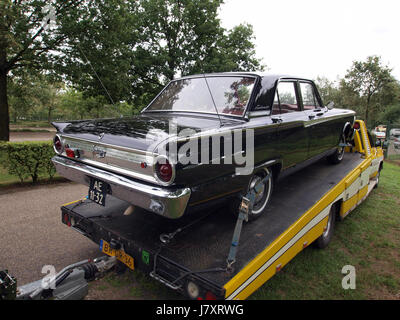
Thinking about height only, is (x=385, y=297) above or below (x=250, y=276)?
below

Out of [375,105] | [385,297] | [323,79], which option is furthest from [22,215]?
[323,79]

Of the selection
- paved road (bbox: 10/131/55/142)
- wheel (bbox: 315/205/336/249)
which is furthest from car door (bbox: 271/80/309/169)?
paved road (bbox: 10/131/55/142)

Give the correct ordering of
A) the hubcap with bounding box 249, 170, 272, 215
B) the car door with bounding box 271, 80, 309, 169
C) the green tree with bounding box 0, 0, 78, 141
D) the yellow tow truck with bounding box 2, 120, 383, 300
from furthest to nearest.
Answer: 1. the green tree with bounding box 0, 0, 78, 141
2. the car door with bounding box 271, 80, 309, 169
3. the hubcap with bounding box 249, 170, 272, 215
4. the yellow tow truck with bounding box 2, 120, 383, 300

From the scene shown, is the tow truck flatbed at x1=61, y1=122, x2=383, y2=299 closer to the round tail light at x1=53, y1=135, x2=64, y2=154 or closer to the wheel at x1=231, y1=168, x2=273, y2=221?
the wheel at x1=231, y1=168, x2=273, y2=221

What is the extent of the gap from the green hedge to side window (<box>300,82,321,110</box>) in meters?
5.72

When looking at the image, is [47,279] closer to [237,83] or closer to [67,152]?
[67,152]

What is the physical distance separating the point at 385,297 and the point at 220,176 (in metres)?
2.24

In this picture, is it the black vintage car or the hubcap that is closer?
the black vintage car

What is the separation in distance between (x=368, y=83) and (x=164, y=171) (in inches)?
949

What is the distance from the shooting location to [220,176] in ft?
7.77

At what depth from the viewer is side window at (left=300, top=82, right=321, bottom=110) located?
3973mm

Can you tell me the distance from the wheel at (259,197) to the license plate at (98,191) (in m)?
1.25

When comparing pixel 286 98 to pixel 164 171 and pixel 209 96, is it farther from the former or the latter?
pixel 164 171

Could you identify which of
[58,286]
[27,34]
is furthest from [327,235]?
[27,34]
